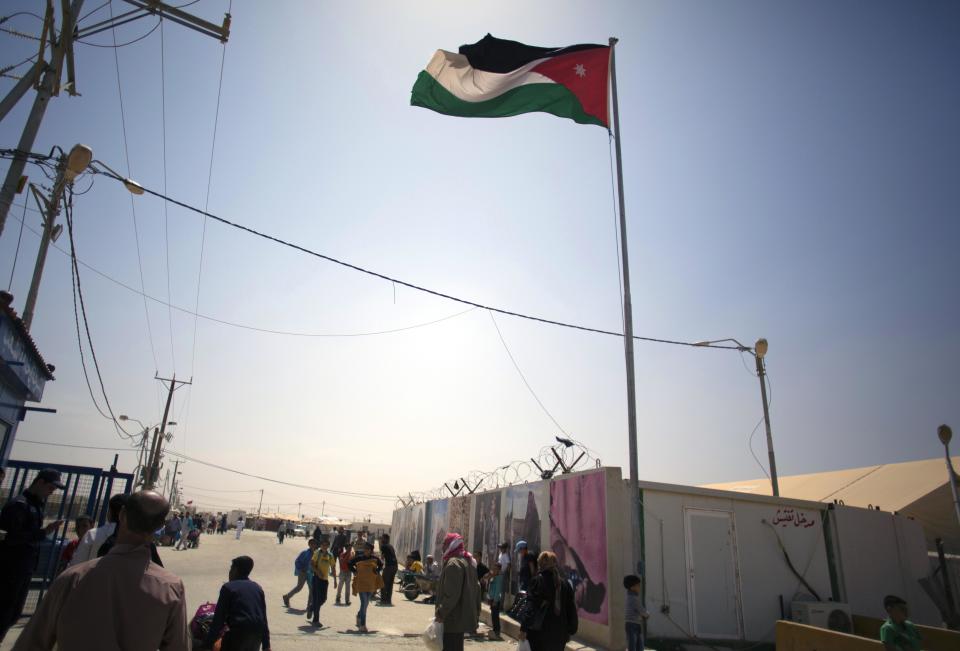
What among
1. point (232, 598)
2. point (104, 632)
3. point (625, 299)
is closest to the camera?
point (104, 632)

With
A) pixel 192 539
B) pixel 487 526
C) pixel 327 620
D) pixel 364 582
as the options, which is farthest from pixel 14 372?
pixel 192 539

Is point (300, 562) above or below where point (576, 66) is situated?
below

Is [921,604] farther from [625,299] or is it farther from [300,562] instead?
[300,562]

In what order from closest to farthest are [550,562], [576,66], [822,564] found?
[550,562], [576,66], [822,564]

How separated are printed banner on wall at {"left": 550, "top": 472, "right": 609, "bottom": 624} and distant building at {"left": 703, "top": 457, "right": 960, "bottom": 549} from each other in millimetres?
6764

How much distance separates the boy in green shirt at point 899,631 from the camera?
618 cm

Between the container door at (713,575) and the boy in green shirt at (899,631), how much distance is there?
19.8ft

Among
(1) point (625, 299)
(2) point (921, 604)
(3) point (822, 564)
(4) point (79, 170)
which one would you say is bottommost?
(2) point (921, 604)

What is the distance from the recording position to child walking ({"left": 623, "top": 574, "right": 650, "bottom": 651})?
328 inches

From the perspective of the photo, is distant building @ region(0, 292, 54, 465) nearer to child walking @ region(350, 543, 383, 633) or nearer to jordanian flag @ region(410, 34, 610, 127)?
child walking @ region(350, 543, 383, 633)

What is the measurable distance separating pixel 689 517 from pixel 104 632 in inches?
482

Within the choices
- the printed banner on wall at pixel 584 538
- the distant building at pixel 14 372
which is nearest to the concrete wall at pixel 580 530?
the printed banner on wall at pixel 584 538

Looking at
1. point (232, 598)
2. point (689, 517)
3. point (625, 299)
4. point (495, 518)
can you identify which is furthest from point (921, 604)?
point (232, 598)

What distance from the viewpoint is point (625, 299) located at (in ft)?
32.3
